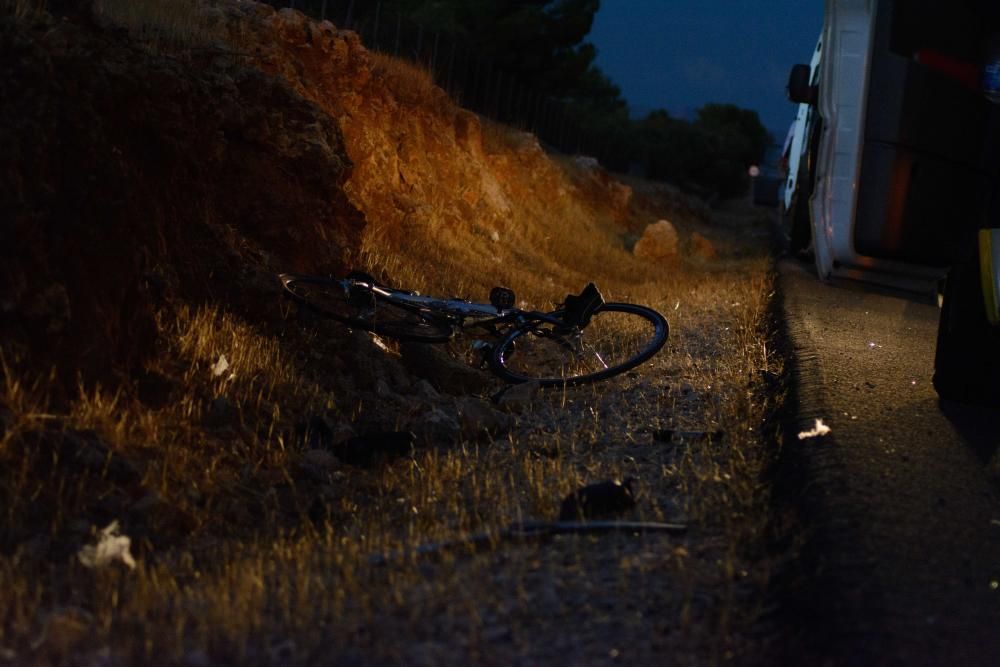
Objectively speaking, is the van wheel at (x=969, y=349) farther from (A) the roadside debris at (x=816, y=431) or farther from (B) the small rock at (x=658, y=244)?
(B) the small rock at (x=658, y=244)

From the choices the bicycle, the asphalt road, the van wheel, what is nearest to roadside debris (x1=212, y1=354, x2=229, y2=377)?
the bicycle

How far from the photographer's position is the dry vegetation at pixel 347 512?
134 inches

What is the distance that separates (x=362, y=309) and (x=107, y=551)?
3071mm

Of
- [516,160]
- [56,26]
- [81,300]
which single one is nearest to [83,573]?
[81,300]

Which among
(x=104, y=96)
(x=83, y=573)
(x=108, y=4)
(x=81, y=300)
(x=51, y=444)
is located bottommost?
(x=83, y=573)

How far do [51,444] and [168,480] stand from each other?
18.9 inches

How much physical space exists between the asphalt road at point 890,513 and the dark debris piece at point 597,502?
66 centimetres

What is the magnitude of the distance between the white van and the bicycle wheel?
213cm

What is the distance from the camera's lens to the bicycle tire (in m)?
6.66

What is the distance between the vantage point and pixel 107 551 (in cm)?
401

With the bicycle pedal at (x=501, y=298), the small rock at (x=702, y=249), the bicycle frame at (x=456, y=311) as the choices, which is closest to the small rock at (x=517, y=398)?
the bicycle frame at (x=456, y=311)

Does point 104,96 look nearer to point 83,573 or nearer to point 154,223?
point 154,223

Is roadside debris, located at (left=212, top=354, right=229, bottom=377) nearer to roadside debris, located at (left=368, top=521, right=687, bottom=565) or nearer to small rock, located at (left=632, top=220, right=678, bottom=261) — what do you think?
roadside debris, located at (left=368, top=521, right=687, bottom=565)

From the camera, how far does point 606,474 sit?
A: 518 centimetres
